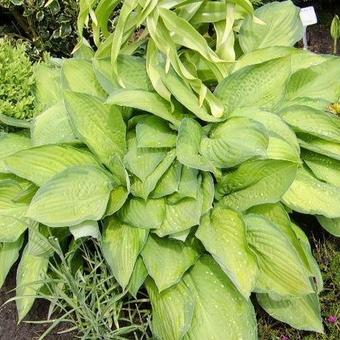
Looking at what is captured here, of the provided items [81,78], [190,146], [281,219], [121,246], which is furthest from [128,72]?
[281,219]

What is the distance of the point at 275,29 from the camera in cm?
244

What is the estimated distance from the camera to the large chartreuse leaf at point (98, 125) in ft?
6.88

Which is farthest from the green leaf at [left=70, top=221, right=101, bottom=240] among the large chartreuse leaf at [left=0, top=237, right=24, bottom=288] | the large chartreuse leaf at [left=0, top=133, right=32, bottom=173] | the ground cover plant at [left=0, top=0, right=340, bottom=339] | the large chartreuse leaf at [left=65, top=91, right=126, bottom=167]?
the large chartreuse leaf at [left=0, top=133, right=32, bottom=173]

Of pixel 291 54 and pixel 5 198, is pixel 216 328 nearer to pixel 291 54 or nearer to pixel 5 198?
pixel 5 198

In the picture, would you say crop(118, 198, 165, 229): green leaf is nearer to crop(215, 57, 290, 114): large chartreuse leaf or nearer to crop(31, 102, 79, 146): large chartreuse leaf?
crop(31, 102, 79, 146): large chartreuse leaf

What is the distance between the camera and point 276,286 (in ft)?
6.48

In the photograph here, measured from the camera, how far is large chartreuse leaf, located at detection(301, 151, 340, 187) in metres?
2.22

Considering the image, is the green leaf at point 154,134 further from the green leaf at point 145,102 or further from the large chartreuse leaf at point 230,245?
the large chartreuse leaf at point 230,245

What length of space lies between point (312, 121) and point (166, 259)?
712 millimetres

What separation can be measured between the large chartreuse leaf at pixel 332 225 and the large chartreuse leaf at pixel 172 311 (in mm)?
549

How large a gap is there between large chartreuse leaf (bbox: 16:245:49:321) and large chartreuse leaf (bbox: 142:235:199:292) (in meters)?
0.37

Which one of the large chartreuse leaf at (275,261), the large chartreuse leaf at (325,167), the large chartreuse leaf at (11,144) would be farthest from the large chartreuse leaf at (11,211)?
the large chartreuse leaf at (325,167)

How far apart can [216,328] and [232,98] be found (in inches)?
31.0

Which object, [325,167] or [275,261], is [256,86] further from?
[275,261]
